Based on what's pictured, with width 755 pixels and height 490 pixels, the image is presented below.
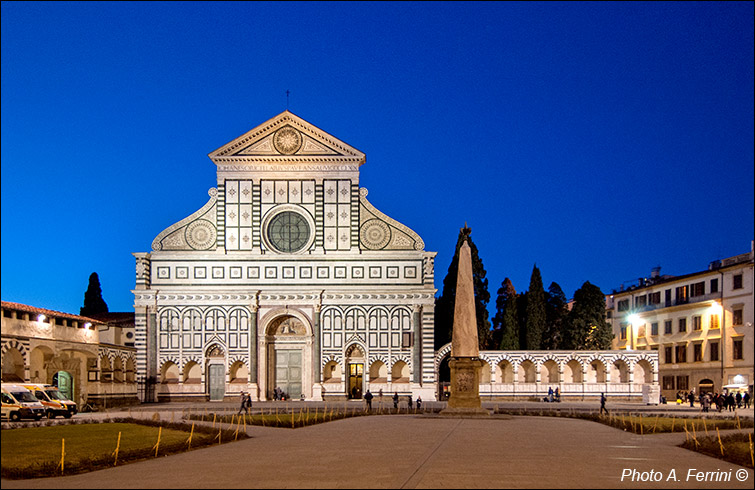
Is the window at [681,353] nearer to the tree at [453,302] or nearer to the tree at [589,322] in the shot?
the tree at [589,322]

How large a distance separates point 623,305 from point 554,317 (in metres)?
7.56

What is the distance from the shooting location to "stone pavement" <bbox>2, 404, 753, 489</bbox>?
632 inches

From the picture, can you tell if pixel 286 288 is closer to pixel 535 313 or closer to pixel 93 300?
pixel 535 313

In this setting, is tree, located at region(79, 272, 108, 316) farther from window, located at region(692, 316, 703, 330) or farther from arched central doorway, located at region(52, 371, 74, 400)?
window, located at region(692, 316, 703, 330)

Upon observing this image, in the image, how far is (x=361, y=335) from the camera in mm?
59250

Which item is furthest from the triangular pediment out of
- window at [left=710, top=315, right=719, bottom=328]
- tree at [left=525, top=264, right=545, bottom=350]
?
window at [left=710, top=315, right=719, bottom=328]

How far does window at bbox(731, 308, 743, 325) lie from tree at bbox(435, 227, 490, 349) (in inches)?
716

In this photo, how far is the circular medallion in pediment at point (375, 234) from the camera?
197ft

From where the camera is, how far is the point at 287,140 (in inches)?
2394

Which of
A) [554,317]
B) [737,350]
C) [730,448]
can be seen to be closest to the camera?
[730,448]

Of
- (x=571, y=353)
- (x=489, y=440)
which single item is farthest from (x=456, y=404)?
(x=571, y=353)

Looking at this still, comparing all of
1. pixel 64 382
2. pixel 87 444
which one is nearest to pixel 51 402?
pixel 64 382

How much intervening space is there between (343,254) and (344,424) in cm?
2781

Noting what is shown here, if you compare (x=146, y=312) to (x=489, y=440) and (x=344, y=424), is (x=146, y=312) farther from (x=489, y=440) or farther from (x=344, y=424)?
(x=489, y=440)
